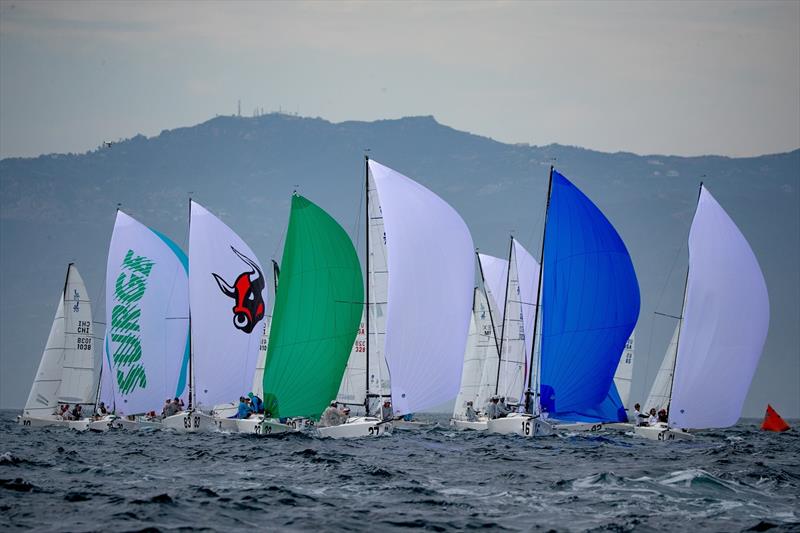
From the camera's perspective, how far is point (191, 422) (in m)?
39.4

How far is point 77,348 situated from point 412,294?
18.0 meters

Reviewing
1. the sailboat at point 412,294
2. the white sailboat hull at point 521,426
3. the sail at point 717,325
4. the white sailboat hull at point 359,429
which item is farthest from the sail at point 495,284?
the white sailboat hull at point 359,429

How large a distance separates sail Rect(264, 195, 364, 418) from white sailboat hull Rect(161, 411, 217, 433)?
17.7 feet

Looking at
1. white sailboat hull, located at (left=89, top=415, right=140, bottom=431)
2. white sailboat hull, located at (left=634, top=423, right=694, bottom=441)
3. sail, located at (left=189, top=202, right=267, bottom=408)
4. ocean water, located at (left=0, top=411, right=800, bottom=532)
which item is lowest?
white sailboat hull, located at (left=89, top=415, right=140, bottom=431)

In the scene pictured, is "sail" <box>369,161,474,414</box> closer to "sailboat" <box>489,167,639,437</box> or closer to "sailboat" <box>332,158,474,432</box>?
"sailboat" <box>332,158,474,432</box>

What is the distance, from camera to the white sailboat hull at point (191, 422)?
129 feet

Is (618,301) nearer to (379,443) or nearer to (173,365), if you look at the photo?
(379,443)

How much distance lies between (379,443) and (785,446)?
46.5ft

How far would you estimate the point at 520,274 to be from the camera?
48500 mm

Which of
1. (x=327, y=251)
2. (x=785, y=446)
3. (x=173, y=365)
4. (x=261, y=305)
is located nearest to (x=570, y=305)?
(x=327, y=251)

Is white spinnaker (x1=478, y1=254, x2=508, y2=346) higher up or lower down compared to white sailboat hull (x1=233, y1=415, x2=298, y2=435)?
higher up

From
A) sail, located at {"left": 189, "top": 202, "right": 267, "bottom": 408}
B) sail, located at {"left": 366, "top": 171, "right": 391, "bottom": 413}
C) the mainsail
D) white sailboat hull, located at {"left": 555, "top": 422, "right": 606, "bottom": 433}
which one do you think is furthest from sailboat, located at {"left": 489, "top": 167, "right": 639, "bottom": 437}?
the mainsail

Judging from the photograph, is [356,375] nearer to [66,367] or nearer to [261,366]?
[261,366]

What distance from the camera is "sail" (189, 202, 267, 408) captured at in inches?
1602
